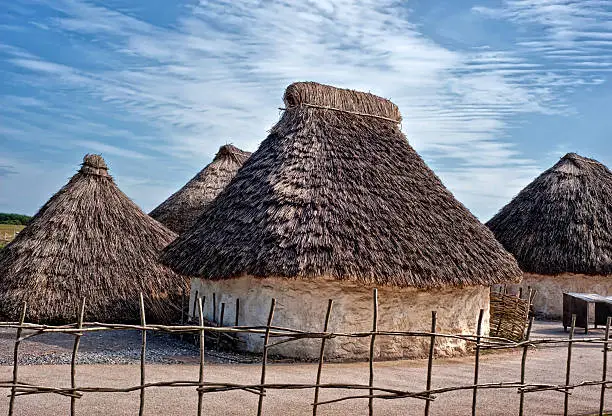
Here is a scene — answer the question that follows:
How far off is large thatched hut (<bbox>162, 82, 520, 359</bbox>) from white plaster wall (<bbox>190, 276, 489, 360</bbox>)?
0.06ft

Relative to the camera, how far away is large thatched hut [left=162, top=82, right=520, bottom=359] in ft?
37.4

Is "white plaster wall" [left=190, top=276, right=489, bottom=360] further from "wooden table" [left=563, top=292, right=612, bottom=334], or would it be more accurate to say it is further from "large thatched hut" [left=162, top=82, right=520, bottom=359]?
"wooden table" [left=563, top=292, right=612, bottom=334]

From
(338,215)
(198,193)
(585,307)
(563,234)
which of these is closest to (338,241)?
(338,215)

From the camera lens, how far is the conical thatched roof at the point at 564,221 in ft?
65.9

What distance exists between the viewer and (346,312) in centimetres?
1146

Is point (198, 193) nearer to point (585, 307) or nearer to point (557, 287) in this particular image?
point (557, 287)

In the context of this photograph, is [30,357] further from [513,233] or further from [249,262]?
[513,233]

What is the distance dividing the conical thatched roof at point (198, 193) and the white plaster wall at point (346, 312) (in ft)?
36.5

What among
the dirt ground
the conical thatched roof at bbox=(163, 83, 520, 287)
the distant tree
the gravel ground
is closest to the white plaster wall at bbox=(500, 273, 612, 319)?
the conical thatched roof at bbox=(163, 83, 520, 287)

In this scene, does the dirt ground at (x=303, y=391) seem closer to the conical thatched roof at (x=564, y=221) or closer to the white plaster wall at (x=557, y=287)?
the conical thatched roof at (x=564, y=221)

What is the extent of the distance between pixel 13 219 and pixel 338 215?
4837cm

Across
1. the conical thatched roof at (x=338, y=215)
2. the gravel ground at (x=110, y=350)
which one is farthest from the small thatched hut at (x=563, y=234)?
the gravel ground at (x=110, y=350)

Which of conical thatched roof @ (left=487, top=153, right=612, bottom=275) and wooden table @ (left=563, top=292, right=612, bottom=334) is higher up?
conical thatched roof @ (left=487, top=153, right=612, bottom=275)

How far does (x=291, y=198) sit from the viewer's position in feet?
39.5
